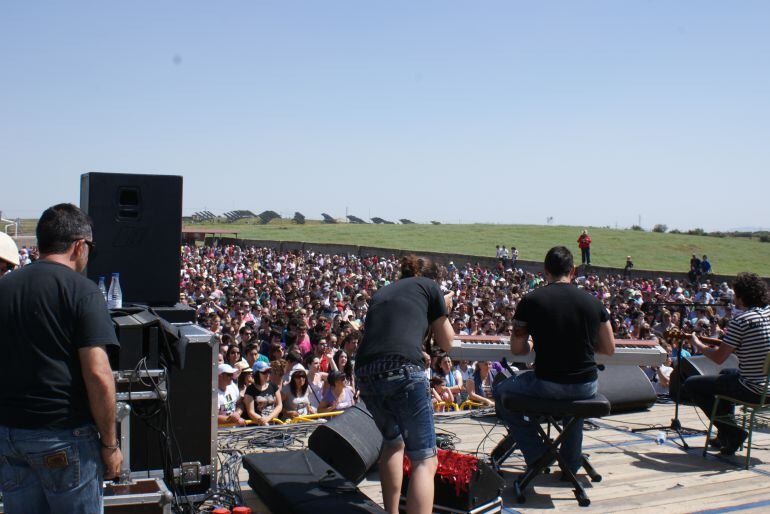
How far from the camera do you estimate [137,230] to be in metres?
4.37

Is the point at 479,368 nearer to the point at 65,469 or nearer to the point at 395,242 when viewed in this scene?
the point at 65,469

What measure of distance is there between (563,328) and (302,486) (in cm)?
166

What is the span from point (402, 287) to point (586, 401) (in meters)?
1.39

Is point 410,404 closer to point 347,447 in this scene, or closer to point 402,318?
point 402,318

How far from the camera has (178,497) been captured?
3.79 m

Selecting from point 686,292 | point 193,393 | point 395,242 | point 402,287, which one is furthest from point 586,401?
point 395,242

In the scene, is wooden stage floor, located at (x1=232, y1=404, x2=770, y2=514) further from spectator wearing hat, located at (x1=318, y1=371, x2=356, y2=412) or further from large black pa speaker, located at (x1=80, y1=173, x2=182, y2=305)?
large black pa speaker, located at (x1=80, y1=173, x2=182, y2=305)

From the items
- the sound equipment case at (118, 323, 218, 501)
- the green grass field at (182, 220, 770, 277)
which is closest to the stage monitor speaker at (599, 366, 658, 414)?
the sound equipment case at (118, 323, 218, 501)

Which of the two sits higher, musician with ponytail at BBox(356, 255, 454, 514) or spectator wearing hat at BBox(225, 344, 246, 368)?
musician with ponytail at BBox(356, 255, 454, 514)

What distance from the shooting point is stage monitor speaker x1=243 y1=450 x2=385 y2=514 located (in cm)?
338

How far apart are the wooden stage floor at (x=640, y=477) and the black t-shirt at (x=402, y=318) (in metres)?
1.20

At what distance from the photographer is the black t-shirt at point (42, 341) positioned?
7.63ft

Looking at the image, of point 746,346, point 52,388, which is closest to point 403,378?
point 52,388

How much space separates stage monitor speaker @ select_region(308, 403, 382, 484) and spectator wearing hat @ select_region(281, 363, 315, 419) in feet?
8.78
